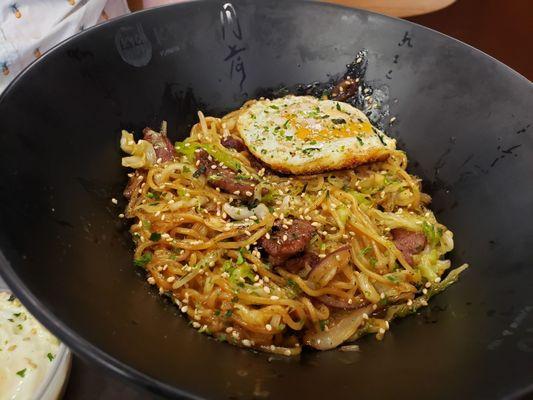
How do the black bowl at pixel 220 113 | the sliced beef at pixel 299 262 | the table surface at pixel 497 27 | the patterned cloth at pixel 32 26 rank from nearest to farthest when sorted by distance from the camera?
the black bowl at pixel 220 113
the sliced beef at pixel 299 262
the patterned cloth at pixel 32 26
the table surface at pixel 497 27

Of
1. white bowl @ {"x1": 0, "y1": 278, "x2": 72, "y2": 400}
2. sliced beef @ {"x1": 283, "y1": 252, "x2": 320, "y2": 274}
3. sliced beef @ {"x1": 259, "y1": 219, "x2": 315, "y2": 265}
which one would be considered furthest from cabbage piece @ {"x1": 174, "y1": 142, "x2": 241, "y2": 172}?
Result: white bowl @ {"x1": 0, "y1": 278, "x2": 72, "y2": 400}

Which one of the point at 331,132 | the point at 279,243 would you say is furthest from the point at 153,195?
the point at 331,132

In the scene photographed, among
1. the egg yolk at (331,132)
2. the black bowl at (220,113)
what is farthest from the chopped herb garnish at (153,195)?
the egg yolk at (331,132)

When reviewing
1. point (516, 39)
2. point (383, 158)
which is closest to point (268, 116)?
point (383, 158)

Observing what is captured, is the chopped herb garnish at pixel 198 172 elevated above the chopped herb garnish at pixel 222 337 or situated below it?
above

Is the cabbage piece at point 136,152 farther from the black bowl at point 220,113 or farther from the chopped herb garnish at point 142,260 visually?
the chopped herb garnish at point 142,260

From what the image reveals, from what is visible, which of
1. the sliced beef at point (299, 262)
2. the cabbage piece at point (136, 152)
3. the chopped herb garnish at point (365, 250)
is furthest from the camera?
the cabbage piece at point (136, 152)
